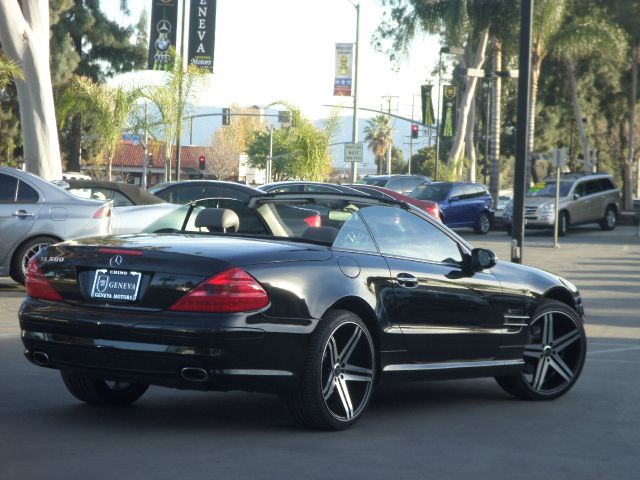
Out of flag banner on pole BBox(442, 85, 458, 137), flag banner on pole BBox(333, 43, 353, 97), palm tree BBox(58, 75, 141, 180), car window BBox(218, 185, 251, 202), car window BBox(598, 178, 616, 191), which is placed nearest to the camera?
car window BBox(218, 185, 251, 202)

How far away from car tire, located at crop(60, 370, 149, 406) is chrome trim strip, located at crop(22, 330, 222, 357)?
2.58 ft

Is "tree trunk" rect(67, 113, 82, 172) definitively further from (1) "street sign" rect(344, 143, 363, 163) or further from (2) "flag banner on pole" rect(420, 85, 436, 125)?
(2) "flag banner on pole" rect(420, 85, 436, 125)

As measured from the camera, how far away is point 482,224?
135 ft

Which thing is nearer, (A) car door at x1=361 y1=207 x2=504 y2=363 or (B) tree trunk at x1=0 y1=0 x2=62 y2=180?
(A) car door at x1=361 y1=207 x2=504 y2=363

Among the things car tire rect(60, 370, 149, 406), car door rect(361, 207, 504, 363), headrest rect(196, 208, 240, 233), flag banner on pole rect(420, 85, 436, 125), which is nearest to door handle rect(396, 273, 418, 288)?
car door rect(361, 207, 504, 363)

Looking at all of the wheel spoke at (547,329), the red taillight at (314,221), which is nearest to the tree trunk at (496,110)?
the wheel spoke at (547,329)

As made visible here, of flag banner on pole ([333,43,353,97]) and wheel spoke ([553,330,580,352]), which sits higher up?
flag banner on pole ([333,43,353,97])

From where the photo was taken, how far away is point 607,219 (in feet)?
141

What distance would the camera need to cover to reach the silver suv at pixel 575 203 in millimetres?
39531

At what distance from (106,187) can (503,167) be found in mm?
93687

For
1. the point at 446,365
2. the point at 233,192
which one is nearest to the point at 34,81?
the point at 233,192

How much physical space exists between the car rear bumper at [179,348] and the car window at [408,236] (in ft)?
3.66

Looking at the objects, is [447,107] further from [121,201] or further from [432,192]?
[121,201]

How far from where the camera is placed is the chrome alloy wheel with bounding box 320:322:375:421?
7090mm
